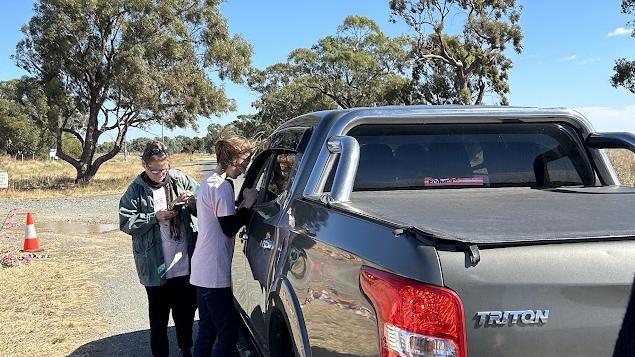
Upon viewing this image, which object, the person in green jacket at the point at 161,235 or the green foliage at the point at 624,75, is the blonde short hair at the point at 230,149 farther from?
the green foliage at the point at 624,75

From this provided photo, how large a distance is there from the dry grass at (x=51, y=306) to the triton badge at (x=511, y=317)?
4.53 m

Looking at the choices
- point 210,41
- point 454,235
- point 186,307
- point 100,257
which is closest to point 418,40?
point 210,41

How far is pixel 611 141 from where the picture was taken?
3.37 meters

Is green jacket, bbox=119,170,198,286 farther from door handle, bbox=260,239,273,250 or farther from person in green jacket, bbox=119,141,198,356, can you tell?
door handle, bbox=260,239,273,250

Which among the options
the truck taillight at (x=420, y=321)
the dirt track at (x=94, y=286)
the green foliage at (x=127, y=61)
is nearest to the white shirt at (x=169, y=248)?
the dirt track at (x=94, y=286)

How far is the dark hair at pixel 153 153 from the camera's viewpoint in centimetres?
433

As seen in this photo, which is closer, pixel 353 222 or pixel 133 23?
pixel 353 222

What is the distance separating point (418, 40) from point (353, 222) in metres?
36.5

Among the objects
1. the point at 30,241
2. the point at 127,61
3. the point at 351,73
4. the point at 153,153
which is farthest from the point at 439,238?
the point at 351,73

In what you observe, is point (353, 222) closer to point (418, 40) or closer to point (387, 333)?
point (387, 333)

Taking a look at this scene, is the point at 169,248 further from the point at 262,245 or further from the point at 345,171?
the point at 345,171

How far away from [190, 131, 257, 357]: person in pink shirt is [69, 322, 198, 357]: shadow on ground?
1.51 meters

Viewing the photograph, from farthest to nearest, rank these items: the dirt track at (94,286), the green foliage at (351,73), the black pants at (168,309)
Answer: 1. the green foliage at (351,73)
2. the dirt track at (94,286)
3. the black pants at (168,309)

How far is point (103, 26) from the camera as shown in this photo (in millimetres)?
27016
